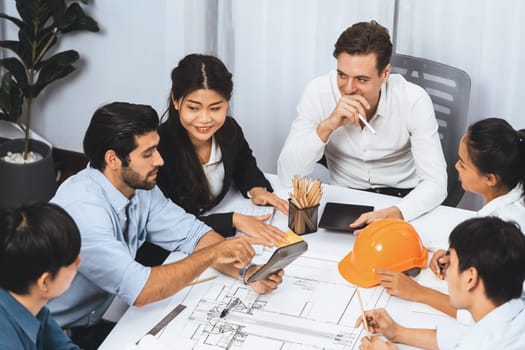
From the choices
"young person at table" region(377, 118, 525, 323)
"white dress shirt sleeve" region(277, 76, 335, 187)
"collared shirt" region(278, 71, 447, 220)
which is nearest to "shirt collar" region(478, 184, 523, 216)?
"young person at table" region(377, 118, 525, 323)

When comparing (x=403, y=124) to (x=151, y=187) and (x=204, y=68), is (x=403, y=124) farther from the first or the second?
(x=151, y=187)

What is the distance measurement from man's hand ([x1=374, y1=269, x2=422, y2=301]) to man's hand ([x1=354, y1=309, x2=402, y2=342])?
129 mm

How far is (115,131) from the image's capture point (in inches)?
83.7

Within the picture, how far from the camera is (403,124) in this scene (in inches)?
111

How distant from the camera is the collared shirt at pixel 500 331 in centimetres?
170

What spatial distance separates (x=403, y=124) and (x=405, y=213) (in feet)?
1.52

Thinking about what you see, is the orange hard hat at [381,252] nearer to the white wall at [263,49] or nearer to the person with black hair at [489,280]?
the person with black hair at [489,280]

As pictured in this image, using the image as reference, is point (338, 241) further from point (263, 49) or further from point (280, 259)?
point (263, 49)

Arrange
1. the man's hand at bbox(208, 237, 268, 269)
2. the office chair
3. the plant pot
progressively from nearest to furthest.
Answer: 1. the man's hand at bbox(208, 237, 268, 269)
2. the office chair
3. the plant pot


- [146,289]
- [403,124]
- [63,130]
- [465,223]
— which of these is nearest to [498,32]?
[403,124]

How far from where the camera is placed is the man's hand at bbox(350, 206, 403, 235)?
2352 mm

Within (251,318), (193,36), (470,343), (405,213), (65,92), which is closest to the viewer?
(470,343)

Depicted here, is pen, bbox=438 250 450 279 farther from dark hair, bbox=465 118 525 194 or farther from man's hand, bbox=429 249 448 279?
dark hair, bbox=465 118 525 194

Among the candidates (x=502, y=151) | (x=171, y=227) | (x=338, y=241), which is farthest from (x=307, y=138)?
(x=502, y=151)
